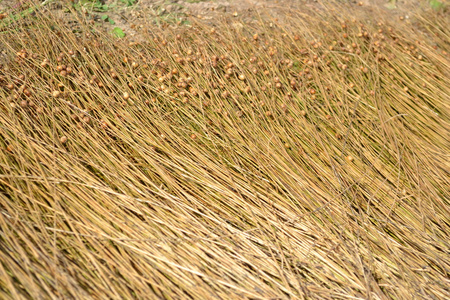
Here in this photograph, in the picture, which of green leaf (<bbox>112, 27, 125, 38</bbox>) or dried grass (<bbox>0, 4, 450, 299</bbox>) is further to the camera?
green leaf (<bbox>112, 27, 125, 38</bbox>)

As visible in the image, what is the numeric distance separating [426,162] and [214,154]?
1047 mm

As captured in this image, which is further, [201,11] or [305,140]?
[201,11]

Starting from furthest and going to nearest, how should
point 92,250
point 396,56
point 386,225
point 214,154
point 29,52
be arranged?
point 396,56, point 29,52, point 214,154, point 386,225, point 92,250

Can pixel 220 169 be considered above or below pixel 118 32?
below

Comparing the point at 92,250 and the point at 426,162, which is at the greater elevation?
the point at 426,162

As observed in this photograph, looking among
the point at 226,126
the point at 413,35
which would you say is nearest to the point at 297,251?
the point at 226,126

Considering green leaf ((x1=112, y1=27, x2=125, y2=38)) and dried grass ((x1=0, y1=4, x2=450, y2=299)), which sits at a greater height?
green leaf ((x1=112, y1=27, x2=125, y2=38))

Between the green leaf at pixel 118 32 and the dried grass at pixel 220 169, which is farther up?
the green leaf at pixel 118 32

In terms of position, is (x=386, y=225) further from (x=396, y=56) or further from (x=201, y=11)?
(x=201, y=11)

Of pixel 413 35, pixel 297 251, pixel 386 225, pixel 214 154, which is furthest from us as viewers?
pixel 413 35

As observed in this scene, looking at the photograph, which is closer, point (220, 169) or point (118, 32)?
point (220, 169)

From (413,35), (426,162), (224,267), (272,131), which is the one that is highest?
(413,35)

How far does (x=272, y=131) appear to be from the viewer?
181 centimetres

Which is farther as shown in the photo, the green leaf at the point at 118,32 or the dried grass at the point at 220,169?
the green leaf at the point at 118,32
